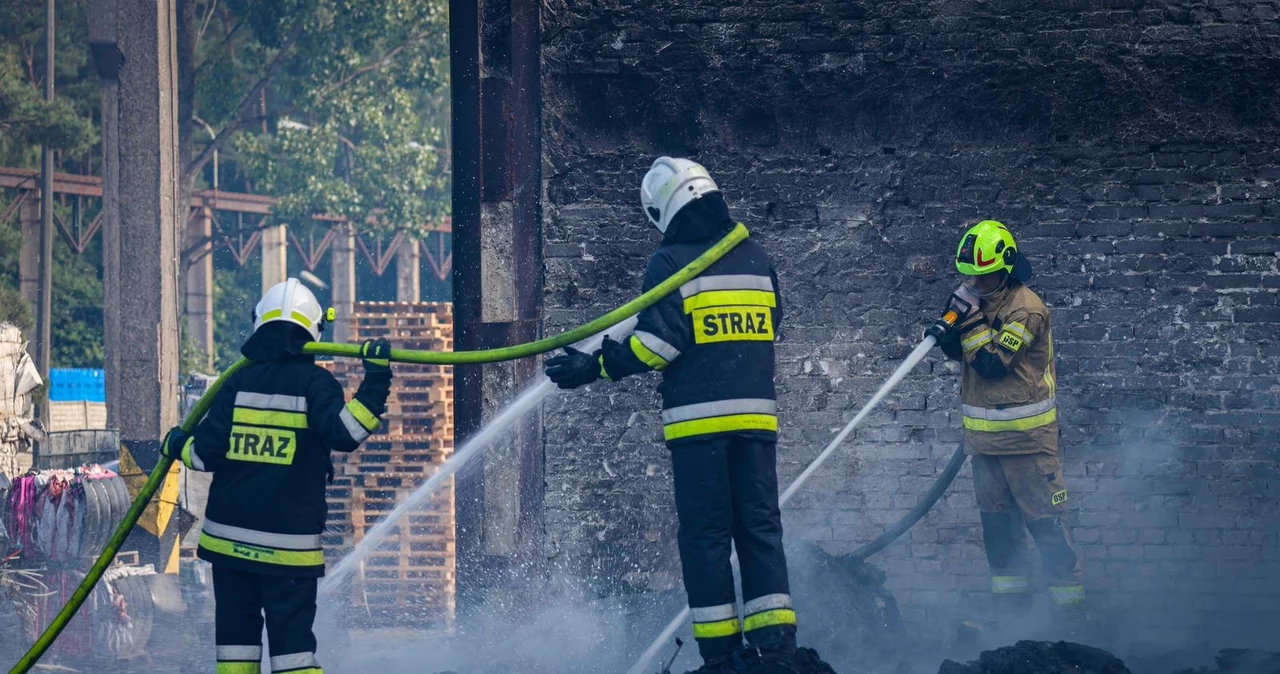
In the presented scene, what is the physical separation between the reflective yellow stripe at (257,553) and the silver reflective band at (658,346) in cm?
160

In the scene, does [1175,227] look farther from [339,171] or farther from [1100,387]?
[339,171]

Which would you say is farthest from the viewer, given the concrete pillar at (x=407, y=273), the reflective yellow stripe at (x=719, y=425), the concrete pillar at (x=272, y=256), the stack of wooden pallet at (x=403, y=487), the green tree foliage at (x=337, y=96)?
the concrete pillar at (x=407, y=273)

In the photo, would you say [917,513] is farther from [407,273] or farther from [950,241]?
[407,273]

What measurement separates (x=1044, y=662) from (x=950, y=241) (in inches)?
118

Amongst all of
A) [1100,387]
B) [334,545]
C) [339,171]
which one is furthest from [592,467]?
[339,171]

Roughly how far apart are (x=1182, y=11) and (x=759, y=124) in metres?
2.51

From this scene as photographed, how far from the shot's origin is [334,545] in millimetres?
12336

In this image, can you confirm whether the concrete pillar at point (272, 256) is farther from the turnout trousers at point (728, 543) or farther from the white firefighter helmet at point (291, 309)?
the turnout trousers at point (728, 543)

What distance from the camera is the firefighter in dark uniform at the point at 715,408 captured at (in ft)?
17.2

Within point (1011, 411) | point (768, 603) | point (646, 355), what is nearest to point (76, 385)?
point (1011, 411)

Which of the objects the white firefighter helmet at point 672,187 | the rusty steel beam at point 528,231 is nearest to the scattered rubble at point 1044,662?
the white firefighter helmet at point 672,187

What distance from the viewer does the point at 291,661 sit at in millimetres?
5125

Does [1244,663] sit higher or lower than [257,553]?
lower

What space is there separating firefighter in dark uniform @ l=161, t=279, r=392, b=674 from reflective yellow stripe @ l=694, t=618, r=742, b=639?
1.54m
